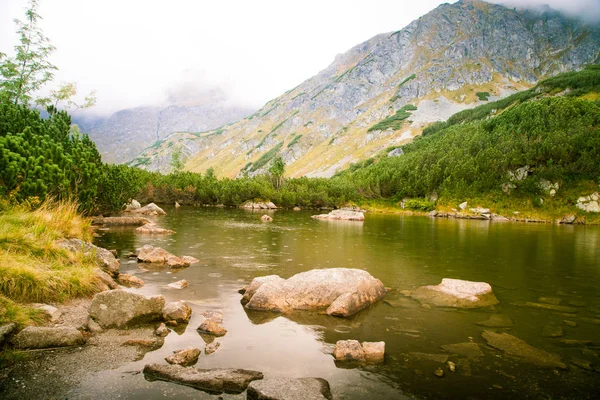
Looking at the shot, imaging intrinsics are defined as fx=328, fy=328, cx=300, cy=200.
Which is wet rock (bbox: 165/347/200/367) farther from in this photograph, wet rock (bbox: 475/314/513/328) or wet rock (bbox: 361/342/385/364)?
wet rock (bbox: 475/314/513/328)

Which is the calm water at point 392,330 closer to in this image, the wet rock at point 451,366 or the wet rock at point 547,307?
the wet rock at point 451,366

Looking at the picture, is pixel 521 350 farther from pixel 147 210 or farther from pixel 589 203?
pixel 589 203

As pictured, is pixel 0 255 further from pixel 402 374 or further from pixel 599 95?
pixel 599 95

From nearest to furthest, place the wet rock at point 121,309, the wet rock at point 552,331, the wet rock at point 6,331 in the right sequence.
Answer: the wet rock at point 6,331 → the wet rock at point 121,309 → the wet rock at point 552,331

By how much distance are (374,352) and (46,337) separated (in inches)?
376

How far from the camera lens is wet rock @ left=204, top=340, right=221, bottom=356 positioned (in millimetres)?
10148

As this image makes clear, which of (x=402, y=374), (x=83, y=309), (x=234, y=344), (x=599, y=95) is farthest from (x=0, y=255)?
(x=599, y=95)

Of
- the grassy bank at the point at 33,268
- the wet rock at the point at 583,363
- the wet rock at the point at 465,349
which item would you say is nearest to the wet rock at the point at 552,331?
the wet rock at the point at 583,363

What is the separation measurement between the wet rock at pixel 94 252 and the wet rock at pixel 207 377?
970 cm

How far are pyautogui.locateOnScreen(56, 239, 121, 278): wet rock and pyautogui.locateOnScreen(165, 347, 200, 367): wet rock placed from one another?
362 inches

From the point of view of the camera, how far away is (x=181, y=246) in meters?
30.9

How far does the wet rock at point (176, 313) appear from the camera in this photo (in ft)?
40.7

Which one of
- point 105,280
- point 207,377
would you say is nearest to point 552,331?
point 207,377

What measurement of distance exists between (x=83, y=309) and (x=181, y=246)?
1909cm
